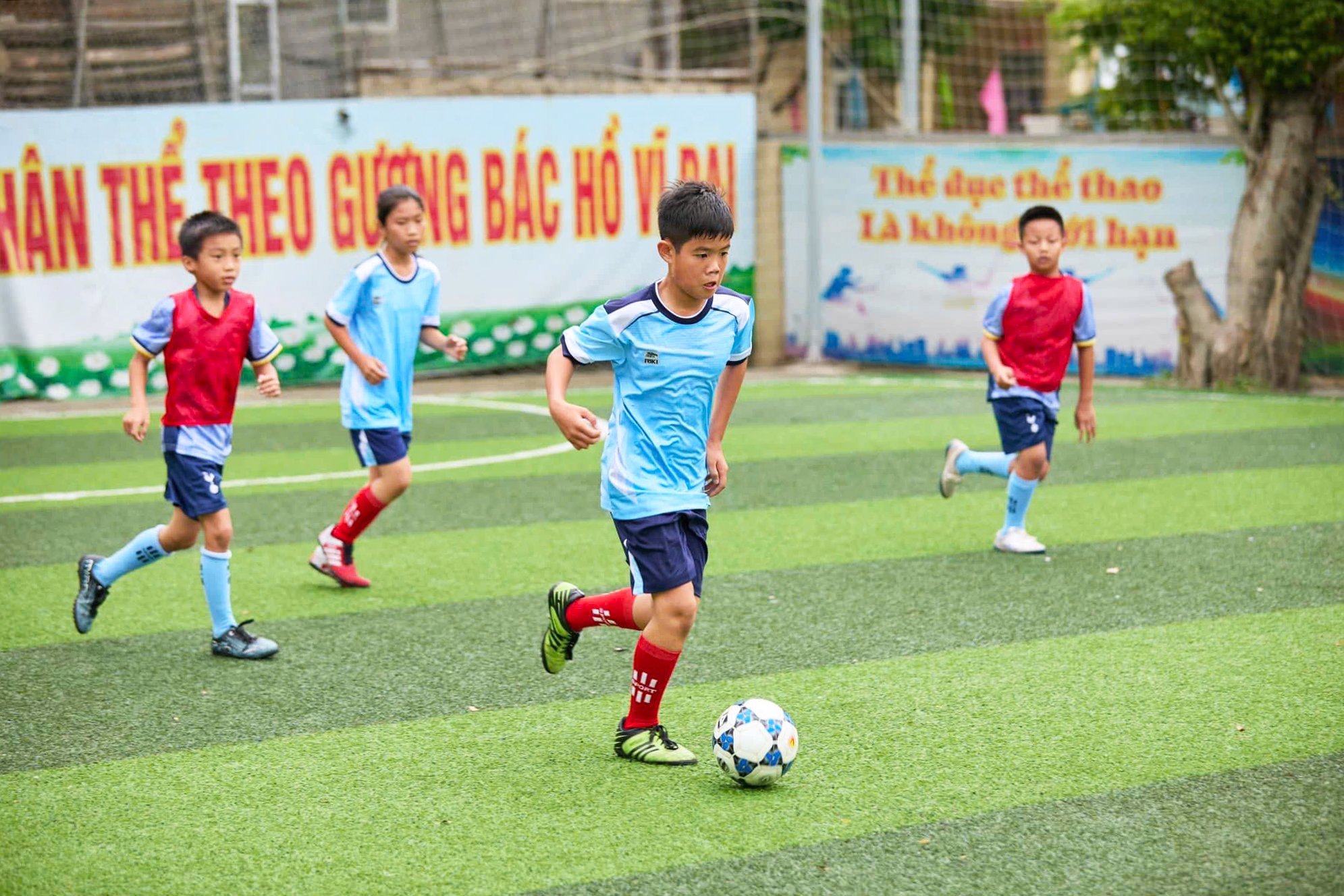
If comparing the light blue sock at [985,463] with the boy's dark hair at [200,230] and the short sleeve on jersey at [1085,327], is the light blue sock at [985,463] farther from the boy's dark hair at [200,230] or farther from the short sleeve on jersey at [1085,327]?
the boy's dark hair at [200,230]

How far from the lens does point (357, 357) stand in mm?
6871

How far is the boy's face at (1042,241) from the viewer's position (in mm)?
7348

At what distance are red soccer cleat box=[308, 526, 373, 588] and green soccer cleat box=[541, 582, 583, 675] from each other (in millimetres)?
2038

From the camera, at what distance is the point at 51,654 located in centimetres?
588

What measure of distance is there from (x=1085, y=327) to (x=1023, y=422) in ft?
1.84

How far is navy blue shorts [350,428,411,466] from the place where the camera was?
277 inches

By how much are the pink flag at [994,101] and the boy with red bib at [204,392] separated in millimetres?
17290

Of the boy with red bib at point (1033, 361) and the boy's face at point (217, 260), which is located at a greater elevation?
the boy's face at point (217, 260)

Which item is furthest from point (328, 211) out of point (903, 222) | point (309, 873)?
point (309, 873)

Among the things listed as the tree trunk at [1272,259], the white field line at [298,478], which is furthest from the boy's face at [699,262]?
the tree trunk at [1272,259]

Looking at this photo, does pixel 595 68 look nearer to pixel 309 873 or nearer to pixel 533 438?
pixel 533 438

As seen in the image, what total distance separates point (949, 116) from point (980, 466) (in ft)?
43.3

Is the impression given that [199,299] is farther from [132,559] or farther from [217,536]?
[132,559]

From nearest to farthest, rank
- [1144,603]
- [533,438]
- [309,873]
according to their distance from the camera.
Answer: [309,873] → [1144,603] → [533,438]
